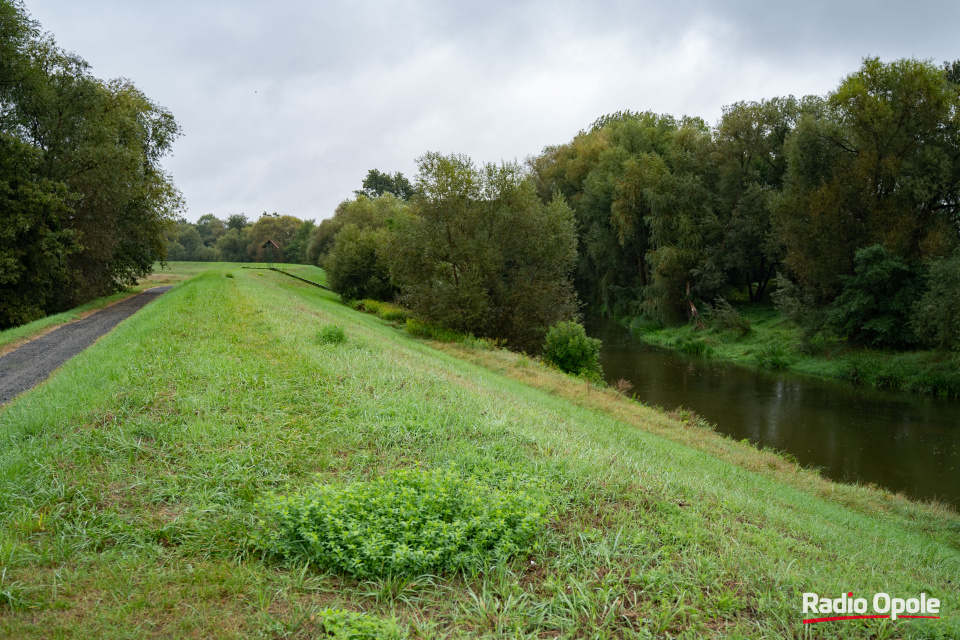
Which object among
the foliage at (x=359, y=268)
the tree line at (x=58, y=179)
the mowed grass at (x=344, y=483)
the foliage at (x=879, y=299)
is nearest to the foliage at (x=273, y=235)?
the foliage at (x=359, y=268)

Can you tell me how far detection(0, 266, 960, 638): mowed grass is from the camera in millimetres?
3406

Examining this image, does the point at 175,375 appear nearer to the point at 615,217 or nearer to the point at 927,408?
the point at 927,408

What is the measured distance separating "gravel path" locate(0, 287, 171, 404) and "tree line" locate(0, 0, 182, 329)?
354cm

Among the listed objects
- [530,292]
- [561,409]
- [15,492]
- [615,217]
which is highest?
[615,217]

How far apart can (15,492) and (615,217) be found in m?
43.6

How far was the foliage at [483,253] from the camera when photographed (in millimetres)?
26719

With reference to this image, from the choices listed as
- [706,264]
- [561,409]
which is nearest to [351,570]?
[561,409]

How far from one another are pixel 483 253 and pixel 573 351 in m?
7.22

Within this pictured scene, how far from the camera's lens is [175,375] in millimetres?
7953

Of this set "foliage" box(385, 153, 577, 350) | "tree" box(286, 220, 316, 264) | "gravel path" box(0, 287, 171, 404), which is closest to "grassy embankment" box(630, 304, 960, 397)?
"foliage" box(385, 153, 577, 350)

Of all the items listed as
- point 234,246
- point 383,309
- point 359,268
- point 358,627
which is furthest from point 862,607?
point 234,246

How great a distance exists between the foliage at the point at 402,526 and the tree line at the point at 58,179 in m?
24.4

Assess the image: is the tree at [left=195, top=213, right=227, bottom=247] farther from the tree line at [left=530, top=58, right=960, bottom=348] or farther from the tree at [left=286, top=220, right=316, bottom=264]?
the tree line at [left=530, top=58, right=960, bottom=348]

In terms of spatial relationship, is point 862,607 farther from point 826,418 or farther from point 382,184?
point 382,184
